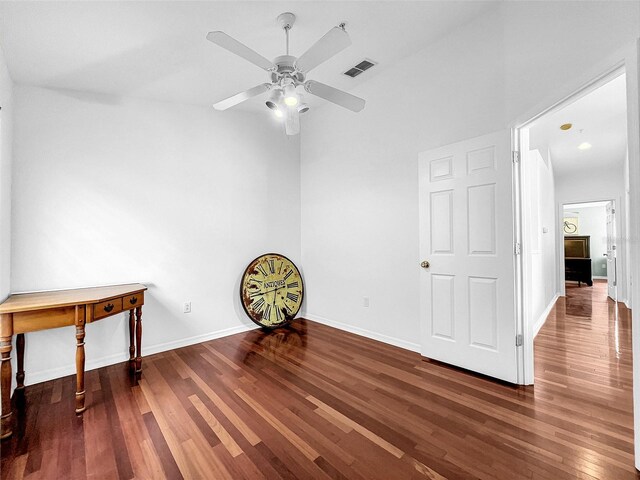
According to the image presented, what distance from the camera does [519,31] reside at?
2178mm

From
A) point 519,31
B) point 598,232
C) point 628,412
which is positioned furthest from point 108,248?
point 598,232

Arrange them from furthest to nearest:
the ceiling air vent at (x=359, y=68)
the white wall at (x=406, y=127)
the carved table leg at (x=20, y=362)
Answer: the ceiling air vent at (x=359, y=68)
the carved table leg at (x=20, y=362)
the white wall at (x=406, y=127)

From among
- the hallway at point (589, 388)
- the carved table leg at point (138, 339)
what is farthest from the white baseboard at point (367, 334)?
the carved table leg at point (138, 339)

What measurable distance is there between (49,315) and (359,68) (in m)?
3.43

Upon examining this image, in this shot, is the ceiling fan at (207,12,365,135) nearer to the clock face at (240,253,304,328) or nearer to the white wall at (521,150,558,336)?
the clock face at (240,253,304,328)

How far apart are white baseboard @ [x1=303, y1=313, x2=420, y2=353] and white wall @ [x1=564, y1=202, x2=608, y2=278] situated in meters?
9.54

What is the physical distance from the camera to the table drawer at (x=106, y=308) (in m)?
2.27

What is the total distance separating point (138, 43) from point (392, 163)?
98.9 inches

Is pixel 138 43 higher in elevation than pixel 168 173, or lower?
higher

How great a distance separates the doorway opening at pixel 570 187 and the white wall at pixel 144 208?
3.00m

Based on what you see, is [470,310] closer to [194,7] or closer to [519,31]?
[519,31]

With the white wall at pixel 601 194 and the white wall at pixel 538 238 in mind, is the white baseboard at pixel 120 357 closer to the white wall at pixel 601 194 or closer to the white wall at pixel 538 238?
the white wall at pixel 538 238

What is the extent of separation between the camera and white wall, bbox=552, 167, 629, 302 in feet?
17.8

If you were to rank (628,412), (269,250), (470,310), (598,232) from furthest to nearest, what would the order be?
(598,232) < (269,250) < (470,310) < (628,412)
